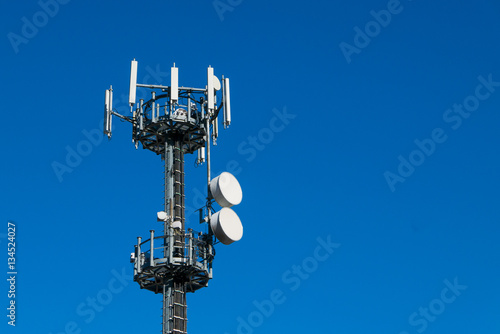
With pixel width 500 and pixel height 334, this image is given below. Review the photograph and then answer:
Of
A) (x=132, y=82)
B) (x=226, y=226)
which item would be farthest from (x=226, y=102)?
(x=226, y=226)

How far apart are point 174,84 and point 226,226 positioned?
8014 mm

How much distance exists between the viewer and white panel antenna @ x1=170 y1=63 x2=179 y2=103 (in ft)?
176

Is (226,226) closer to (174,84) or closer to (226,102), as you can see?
(226,102)

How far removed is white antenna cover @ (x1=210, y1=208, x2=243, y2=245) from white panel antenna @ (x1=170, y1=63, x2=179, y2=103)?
636 cm

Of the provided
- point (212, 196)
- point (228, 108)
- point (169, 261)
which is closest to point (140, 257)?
point (169, 261)

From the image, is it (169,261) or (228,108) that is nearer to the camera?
(169,261)

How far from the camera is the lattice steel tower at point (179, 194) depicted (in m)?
51.0

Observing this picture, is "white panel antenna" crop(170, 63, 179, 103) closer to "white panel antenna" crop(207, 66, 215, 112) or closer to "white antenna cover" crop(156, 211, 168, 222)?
"white panel antenna" crop(207, 66, 215, 112)

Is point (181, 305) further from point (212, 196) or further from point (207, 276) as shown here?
point (212, 196)

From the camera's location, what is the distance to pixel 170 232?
2034 inches

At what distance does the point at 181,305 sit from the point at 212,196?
19.6 feet

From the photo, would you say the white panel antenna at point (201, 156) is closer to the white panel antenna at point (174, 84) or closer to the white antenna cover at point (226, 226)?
the white panel antenna at point (174, 84)

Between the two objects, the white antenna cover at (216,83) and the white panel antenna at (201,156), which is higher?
the white antenna cover at (216,83)

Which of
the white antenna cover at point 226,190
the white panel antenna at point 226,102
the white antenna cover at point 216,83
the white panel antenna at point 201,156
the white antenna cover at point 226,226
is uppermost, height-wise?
the white antenna cover at point 216,83
